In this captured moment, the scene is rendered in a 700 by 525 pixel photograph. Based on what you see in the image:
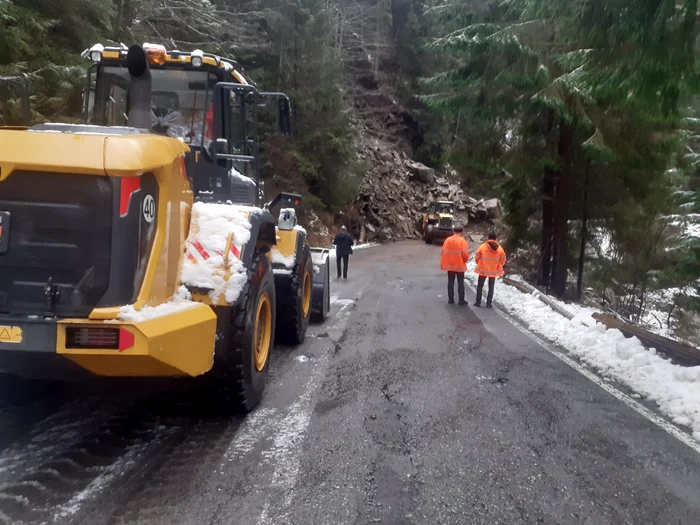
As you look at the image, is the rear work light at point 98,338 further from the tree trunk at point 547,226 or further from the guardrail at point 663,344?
the tree trunk at point 547,226

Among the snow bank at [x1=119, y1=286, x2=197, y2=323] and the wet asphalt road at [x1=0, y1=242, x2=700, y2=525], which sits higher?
the snow bank at [x1=119, y1=286, x2=197, y2=323]

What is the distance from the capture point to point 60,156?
12.5 feet

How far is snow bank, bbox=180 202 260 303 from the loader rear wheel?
1.17 ft

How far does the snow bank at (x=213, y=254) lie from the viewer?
474 centimetres

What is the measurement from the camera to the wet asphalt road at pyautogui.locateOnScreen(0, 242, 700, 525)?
388 cm

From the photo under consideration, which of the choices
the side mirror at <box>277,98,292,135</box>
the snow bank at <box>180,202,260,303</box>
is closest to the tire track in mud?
the snow bank at <box>180,202,260,303</box>

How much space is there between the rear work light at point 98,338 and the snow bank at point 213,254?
889 mm

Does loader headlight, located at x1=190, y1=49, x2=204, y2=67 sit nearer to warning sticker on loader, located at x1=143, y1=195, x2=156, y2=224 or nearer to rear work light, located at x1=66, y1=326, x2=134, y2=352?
warning sticker on loader, located at x1=143, y1=195, x2=156, y2=224

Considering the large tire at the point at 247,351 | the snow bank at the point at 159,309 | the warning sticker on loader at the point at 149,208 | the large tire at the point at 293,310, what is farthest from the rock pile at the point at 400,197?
the warning sticker on loader at the point at 149,208

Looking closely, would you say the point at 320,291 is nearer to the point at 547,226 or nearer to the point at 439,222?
the point at 547,226

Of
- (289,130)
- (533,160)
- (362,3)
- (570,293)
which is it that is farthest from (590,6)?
(362,3)

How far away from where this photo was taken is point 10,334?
3836 mm

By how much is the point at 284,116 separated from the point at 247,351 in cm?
293

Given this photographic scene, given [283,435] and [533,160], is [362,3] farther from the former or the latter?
[283,435]
